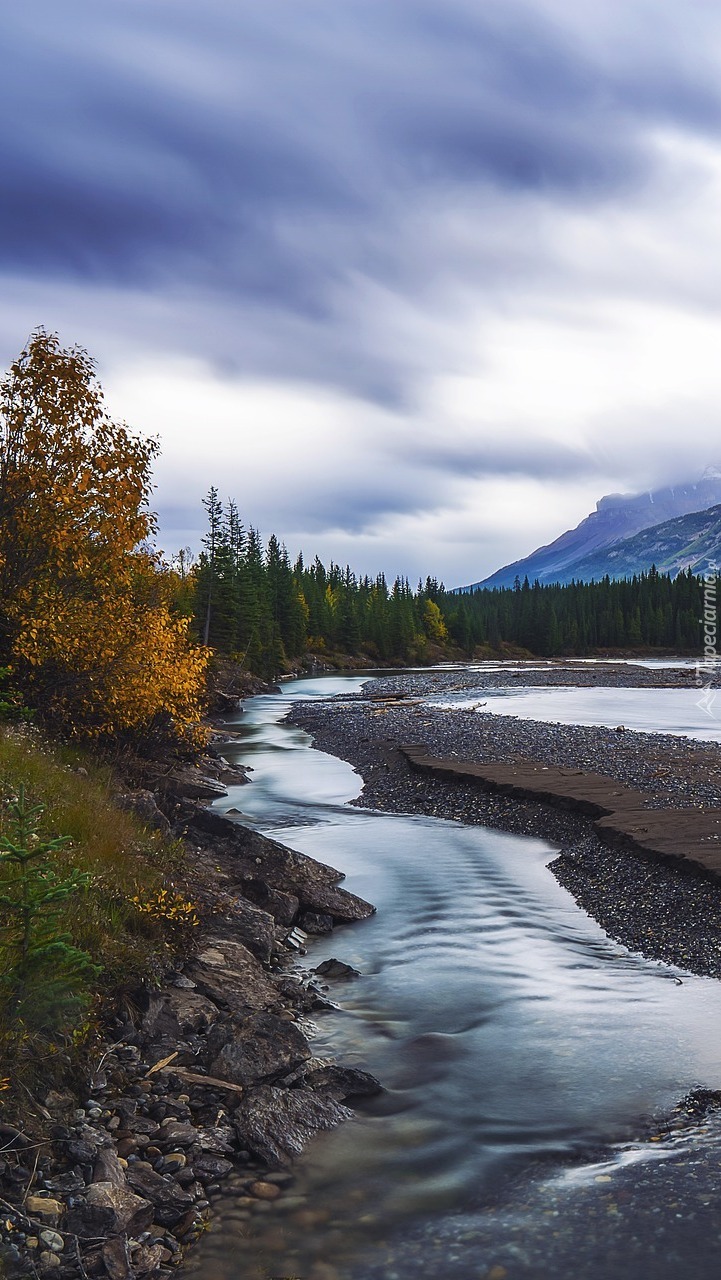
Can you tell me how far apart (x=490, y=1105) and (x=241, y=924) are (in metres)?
4.52

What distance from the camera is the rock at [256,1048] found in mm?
7969

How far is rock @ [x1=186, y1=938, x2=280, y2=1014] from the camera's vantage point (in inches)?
371

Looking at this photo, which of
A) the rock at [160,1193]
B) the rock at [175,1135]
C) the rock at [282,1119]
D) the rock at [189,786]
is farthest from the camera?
the rock at [189,786]

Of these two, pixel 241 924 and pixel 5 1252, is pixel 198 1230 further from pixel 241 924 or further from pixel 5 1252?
pixel 241 924

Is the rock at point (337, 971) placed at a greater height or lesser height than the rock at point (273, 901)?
lesser

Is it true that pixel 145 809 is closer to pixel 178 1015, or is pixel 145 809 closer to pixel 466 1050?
pixel 178 1015

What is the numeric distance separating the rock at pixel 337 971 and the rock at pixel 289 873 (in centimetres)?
203

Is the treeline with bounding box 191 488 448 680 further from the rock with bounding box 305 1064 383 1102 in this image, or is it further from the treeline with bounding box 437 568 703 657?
the rock with bounding box 305 1064 383 1102

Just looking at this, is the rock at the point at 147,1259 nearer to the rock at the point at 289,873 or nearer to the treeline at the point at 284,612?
the rock at the point at 289,873

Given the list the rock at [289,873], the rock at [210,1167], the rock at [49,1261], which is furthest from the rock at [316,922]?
the rock at [49,1261]

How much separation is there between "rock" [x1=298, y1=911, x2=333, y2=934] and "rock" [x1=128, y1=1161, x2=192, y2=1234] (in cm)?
714

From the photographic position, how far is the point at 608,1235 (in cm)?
627

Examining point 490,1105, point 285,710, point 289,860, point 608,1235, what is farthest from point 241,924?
point 285,710

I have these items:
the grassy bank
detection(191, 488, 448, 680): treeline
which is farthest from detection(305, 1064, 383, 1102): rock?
detection(191, 488, 448, 680): treeline
